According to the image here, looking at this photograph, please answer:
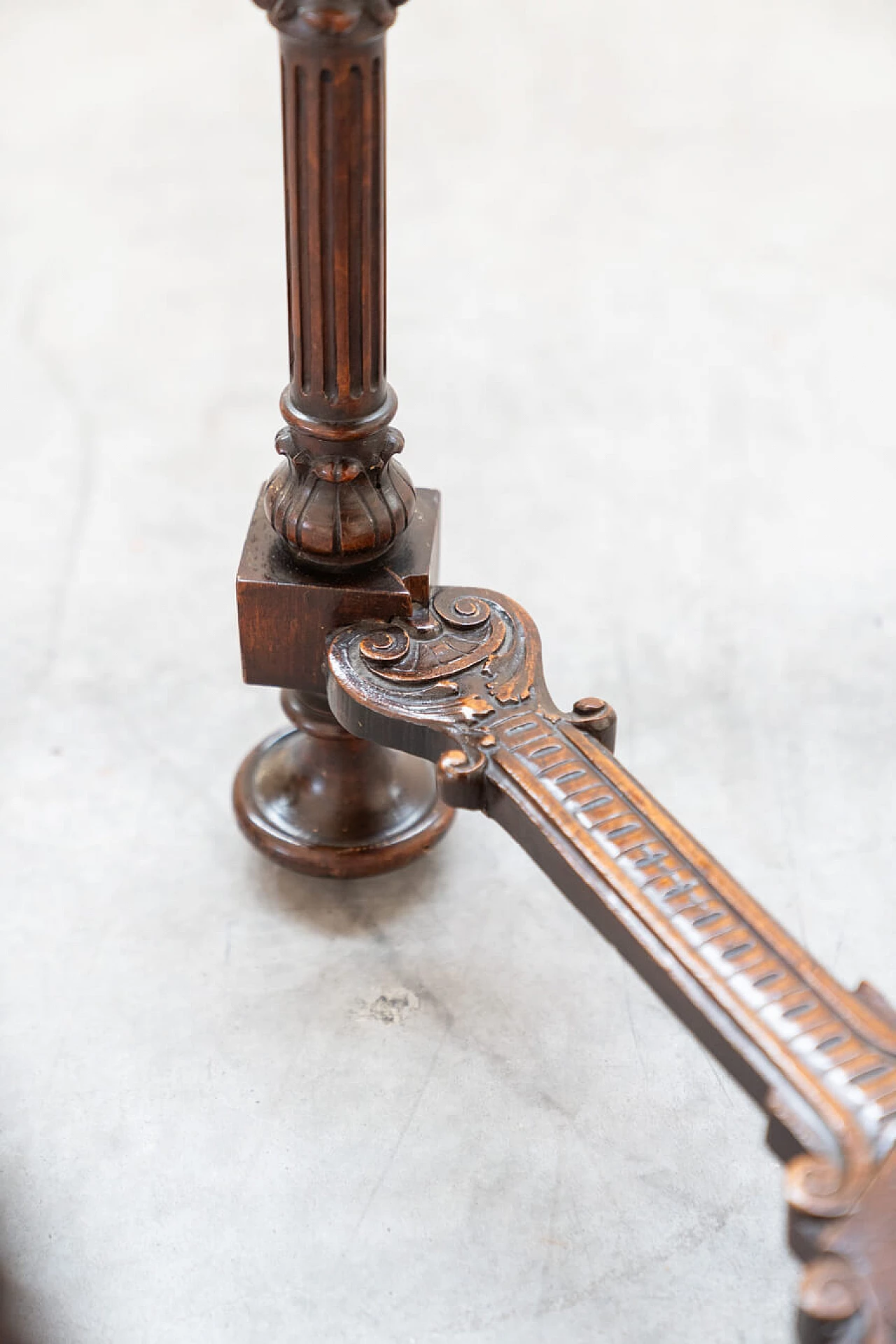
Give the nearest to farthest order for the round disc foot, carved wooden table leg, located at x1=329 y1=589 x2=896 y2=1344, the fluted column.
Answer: carved wooden table leg, located at x1=329 y1=589 x2=896 y2=1344
the fluted column
the round disc foot

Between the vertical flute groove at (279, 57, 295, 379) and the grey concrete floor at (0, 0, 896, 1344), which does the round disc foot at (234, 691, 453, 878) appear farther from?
the vertical flute groove at (279, 57, 295, 379)

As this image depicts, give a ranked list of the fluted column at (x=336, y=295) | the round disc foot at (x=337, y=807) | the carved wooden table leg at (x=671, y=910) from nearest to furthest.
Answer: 1. the carved wooden table leg at (x=671, y=910)
2. the fluted column at (x=336, y=295)
3. the round disc foot at (x=337, y=807)

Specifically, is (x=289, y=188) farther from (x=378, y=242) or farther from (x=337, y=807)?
(x=337, y=807)

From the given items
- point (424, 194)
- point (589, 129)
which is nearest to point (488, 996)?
point (424, 194)

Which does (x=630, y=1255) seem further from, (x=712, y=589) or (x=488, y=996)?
(x=712, y=589)

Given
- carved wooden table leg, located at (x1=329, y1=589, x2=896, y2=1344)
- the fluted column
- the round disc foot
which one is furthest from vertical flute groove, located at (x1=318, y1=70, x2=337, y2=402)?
the round disc foot

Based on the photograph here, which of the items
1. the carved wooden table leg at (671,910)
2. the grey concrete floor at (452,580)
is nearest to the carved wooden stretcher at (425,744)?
the carved wooden table leg at (671,910)

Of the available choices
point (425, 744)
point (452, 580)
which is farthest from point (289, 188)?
point (452, 580)

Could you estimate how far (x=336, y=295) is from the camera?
1.29 metres

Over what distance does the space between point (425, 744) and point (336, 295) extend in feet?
1.21

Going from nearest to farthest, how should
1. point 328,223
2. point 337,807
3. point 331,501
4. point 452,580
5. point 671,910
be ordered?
point 671,910
point 328,223
point 331,501
point 337,807
point 452,580

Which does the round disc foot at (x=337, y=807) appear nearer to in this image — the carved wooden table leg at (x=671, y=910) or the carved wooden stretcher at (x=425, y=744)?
the carved wooden stretcher at (x=425, y=744)

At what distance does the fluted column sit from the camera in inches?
46.7

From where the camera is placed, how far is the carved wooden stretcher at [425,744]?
1019 mm
